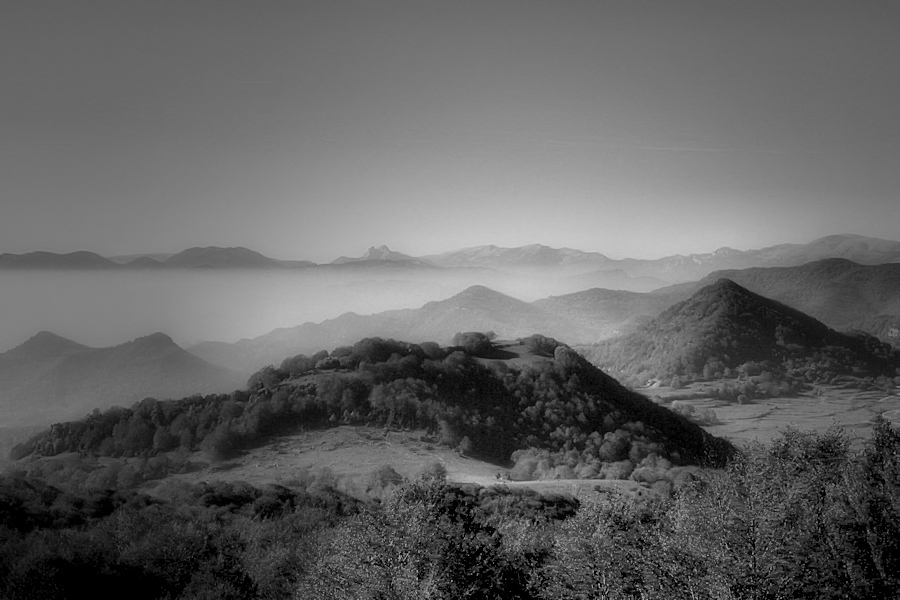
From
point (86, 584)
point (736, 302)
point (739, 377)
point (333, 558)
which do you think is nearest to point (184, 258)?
point (86, 584)

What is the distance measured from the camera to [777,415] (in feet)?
201

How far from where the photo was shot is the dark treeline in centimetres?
1159

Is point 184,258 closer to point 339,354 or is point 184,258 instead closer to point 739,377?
point 339,354

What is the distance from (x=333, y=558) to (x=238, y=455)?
23.5 metres

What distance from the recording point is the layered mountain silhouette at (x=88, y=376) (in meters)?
43.7

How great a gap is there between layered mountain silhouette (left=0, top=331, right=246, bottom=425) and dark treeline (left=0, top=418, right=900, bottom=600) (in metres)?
27.8

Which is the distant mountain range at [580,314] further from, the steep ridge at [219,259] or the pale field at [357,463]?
the pale field at [357,463]

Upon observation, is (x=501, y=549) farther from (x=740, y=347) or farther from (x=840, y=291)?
(x=840, y=291)

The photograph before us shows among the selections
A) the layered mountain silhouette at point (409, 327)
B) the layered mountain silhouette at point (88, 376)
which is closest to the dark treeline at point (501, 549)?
the layered mountain silhouette at point (88, 376)

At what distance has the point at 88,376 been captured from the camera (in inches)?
1866

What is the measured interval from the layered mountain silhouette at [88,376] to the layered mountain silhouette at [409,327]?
4.38 meters

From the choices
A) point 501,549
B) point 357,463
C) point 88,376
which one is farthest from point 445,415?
point 88,376

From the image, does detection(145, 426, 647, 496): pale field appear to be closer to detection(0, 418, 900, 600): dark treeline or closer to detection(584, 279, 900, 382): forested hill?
detection(0, 418, 900, 600): dark treeline

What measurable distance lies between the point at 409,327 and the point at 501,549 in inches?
2273
